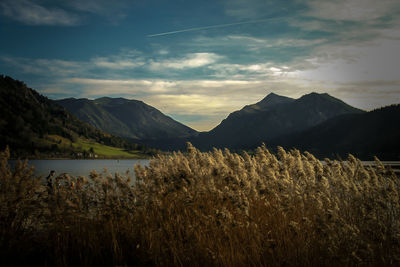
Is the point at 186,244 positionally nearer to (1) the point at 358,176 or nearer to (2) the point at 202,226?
(2) the point at 202,226

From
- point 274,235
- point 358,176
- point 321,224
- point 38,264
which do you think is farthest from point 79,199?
point 358,176

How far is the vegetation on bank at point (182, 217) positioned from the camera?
5918 millimetres

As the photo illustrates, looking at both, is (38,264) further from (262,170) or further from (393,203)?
(393,203)

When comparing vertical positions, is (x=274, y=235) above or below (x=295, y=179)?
below

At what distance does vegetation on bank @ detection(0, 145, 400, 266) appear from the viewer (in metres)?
5.92

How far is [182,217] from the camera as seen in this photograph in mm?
6918

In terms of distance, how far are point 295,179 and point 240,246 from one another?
311 cm

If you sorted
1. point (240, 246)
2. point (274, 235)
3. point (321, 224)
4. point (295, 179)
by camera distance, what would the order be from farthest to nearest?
point (295, 179) < point (274, 235) < point (240, 246) < point (321, 224)

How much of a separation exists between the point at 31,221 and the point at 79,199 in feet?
4.39

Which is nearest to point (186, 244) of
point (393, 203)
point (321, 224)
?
point (321, 224)

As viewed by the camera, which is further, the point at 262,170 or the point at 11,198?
the point at 262,170

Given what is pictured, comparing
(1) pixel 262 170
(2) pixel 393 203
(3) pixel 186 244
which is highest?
(1) pixel 262 170

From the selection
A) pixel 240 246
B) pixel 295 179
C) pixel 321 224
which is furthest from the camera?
pixel 295 179

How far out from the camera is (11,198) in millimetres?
A: 6785
